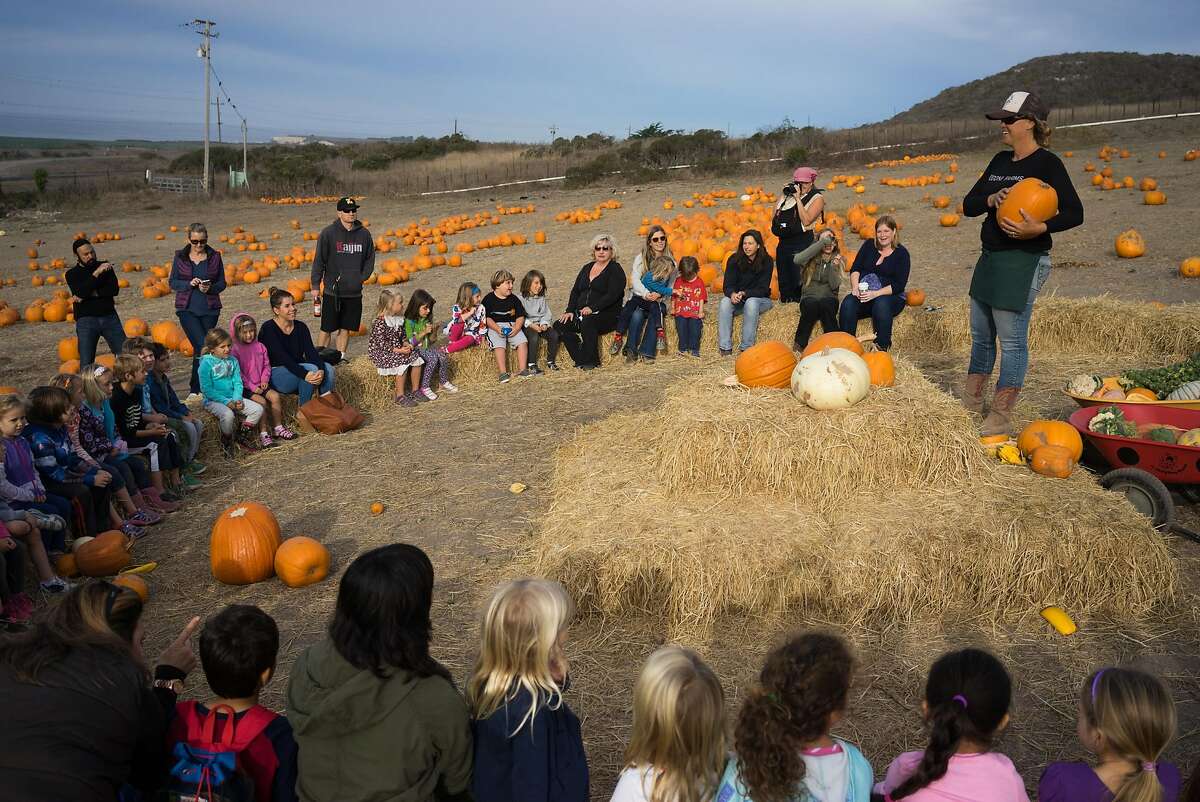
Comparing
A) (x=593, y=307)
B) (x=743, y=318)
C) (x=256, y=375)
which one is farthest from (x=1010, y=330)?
(x=256, y=375)

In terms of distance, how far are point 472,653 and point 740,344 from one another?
6.12 m

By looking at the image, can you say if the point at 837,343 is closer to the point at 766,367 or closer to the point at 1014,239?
the point at 766,367

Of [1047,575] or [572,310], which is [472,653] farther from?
[572,310]

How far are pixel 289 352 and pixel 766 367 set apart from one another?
179 inches

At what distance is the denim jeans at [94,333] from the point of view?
9227 mm

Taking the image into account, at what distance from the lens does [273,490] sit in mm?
6789

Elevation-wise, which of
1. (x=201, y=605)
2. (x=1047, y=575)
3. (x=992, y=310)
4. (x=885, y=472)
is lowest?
(x=201, y=605)

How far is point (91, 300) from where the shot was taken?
30.0 ft

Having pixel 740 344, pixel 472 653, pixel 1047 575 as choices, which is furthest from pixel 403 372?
pixel 1047 575

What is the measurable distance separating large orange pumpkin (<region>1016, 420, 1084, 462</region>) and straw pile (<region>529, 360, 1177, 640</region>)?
22 cm

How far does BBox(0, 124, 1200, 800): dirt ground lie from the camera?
12.9 ft

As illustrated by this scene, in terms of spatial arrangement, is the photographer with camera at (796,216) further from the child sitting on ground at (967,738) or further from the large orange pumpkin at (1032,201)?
the child sitting on ground at (967,738)

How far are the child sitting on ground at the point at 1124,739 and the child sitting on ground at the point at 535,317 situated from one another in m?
7.38

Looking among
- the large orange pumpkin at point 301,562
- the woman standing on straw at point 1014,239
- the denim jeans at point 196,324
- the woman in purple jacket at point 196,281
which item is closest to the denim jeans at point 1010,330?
the woman standing on straw at point 1014,239
